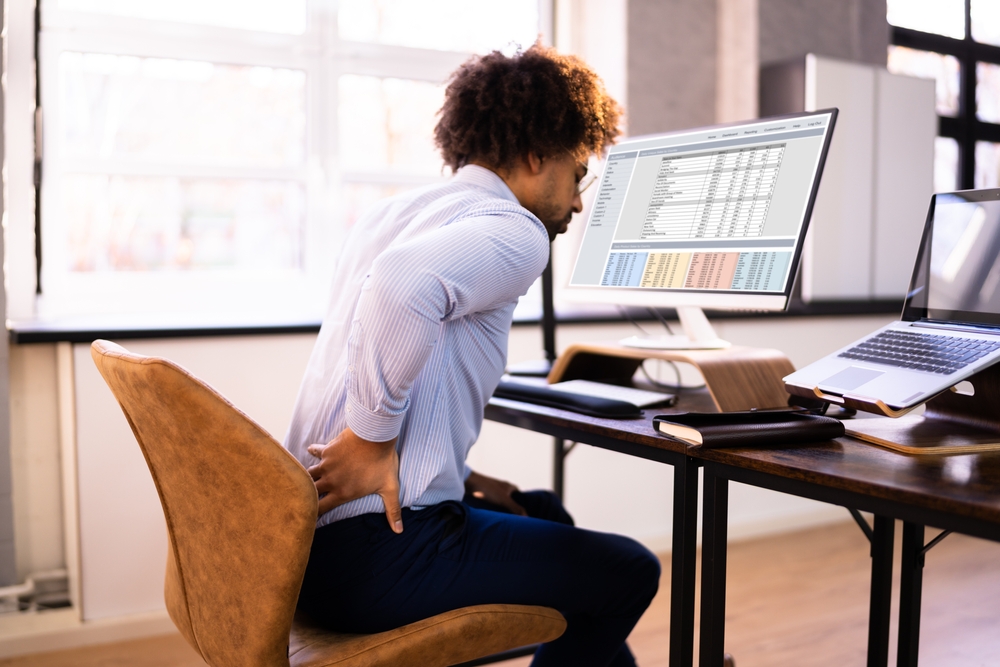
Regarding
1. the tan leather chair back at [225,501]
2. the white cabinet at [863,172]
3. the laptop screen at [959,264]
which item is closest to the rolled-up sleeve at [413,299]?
the tan leather chair back at [225,501]

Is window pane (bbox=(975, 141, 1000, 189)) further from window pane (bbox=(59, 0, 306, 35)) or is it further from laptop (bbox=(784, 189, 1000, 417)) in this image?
laptop (bbox=(784, 189, 1000, 417))

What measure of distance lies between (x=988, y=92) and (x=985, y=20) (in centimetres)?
36

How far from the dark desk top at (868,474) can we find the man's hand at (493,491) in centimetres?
35

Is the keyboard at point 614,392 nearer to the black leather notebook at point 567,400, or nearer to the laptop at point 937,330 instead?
the black leather notebook at point 567,400

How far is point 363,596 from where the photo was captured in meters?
1.13

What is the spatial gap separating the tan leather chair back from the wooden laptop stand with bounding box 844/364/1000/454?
73cm

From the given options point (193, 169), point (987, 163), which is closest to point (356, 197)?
point (193, 169)

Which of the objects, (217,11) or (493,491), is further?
(217,11)

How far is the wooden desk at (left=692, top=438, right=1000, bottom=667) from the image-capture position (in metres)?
0.83

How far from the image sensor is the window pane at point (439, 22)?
296 centimetres

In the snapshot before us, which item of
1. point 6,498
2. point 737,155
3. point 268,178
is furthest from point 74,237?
point 737,155

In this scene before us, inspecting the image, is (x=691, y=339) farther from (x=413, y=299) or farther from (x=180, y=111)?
(x=180, y=111)

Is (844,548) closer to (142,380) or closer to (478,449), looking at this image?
(478,449)

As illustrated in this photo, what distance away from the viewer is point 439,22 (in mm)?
3105
